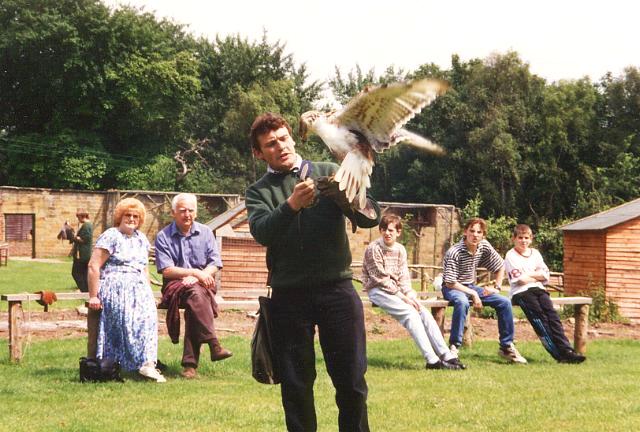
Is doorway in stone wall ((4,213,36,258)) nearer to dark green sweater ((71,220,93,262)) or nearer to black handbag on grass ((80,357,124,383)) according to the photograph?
dark green sweater ((71,220,93,262))

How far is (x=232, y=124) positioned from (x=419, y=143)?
1872 inches

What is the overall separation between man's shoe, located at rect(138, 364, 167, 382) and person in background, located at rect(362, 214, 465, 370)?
2594 millimetres

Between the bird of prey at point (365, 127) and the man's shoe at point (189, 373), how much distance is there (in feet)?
14.8

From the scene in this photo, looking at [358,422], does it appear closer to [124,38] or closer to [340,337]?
[340,337]

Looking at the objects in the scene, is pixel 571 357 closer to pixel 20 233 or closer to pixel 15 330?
pixel 15 330

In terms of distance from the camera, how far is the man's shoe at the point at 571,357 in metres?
9.22

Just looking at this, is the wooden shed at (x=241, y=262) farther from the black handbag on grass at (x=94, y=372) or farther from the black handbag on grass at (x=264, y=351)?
the black handbag on grass at (x=264, y=351)

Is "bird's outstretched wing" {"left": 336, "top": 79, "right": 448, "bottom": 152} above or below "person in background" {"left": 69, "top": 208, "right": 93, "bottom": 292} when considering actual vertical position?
above

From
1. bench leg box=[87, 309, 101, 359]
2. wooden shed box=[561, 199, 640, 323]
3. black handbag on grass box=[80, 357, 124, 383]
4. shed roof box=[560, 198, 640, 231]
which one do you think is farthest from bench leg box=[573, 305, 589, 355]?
shed roof box=[560, 198, 640, 231]

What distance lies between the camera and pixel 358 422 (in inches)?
151

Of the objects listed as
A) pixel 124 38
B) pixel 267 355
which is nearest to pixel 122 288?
pixel 267 355

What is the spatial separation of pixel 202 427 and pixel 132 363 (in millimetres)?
2306

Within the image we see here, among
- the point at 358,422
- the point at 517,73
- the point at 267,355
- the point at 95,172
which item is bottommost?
the point at 358,422

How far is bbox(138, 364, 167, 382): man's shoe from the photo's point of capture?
24.0 feet
